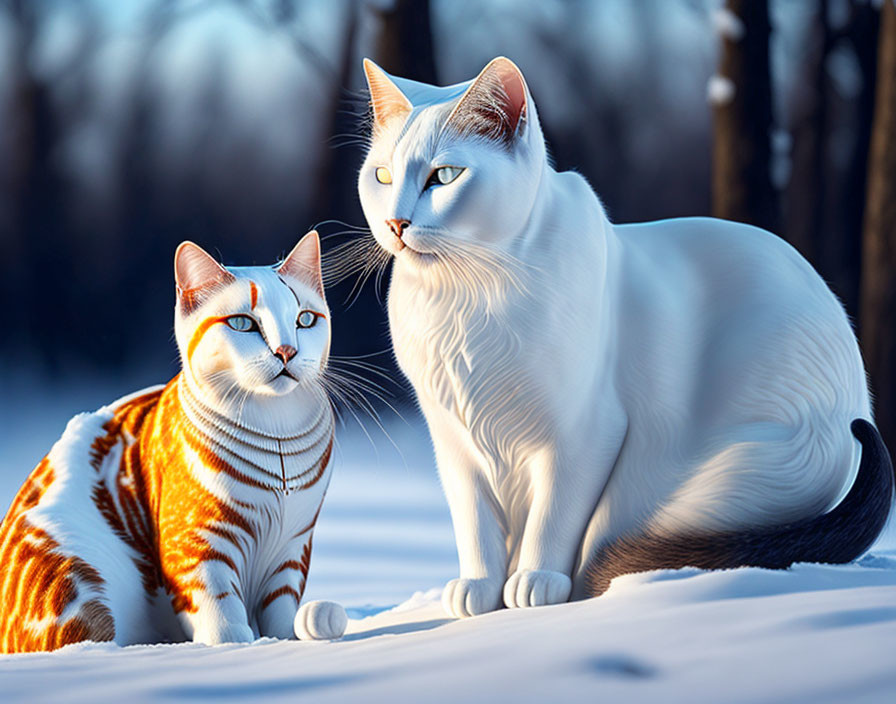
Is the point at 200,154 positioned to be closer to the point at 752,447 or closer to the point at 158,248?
the point at 158,248

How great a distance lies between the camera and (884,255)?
2469 mm

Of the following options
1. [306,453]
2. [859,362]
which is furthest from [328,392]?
[859,362]

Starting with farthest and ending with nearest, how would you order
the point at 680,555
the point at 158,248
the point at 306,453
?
Answer: the point at 158,248 → the point at 306,453 → the point at 680,555

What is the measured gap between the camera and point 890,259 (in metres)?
2.46

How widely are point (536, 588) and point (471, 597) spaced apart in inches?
3.4

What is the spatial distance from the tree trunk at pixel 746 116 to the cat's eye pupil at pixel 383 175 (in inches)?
58.1

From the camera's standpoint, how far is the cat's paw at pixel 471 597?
1.16 metres

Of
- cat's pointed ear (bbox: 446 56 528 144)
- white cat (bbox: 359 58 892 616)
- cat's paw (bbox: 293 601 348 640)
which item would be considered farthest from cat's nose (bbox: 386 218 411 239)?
cat's paw (bbox: 293 601 348 640)

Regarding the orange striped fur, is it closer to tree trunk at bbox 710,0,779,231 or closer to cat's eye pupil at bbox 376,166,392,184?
cat's eye pupil at bbox 376,166,392,184

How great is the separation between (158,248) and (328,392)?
129 cm

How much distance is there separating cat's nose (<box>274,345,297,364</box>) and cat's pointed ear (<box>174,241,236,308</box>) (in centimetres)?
13

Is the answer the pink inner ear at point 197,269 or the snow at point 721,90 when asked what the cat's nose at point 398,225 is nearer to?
the pink inner ear at point 197,269

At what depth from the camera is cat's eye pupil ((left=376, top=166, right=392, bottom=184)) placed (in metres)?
1.17

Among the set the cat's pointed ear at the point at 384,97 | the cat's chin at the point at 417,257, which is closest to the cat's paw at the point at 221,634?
the cat's chin at the point at 417,257
